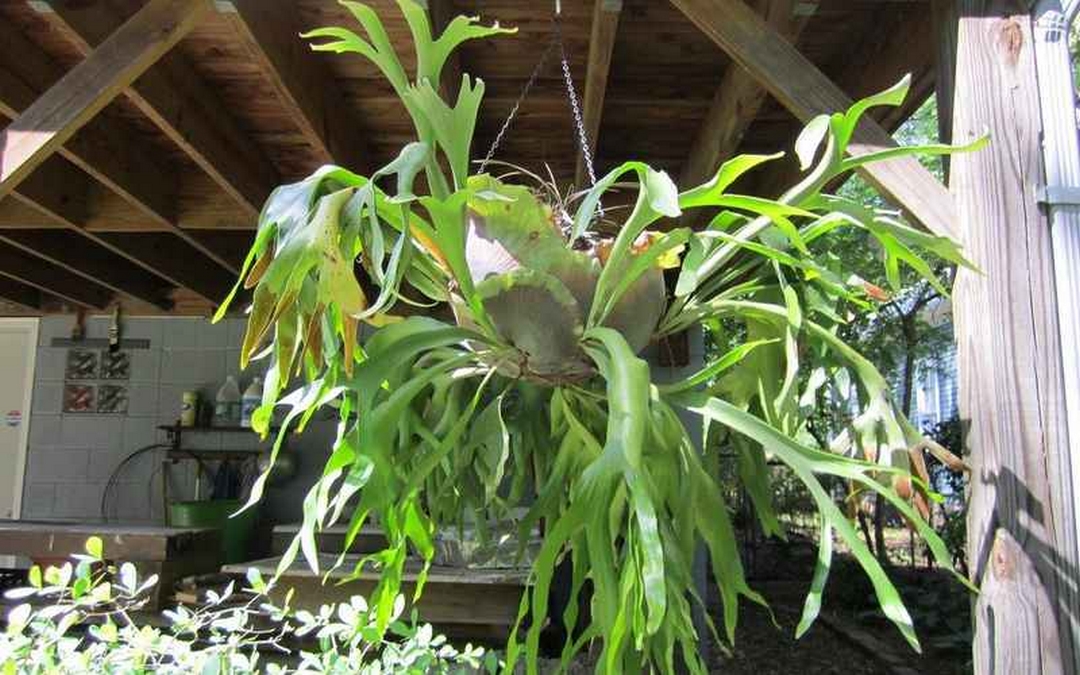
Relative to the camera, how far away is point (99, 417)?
5.36 meters

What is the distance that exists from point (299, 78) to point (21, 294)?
12.2ft

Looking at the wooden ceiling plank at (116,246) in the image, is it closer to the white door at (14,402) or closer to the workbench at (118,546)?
the workbench at (118,546)

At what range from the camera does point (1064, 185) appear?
150 centimetres

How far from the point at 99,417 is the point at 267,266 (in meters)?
4.94

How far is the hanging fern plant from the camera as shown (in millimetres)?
1004

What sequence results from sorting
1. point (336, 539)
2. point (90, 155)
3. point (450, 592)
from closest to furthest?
1. point (90, 155)
2. point (450, 592)
3. point (336, 539)

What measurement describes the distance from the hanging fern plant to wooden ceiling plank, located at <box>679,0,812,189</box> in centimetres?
96

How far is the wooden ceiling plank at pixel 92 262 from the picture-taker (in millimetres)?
4078

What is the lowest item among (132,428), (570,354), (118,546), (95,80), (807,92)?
(118,546)

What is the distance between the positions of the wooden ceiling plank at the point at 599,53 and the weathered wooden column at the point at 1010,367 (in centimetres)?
71

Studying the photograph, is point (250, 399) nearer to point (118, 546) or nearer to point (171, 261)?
point (171, 261)

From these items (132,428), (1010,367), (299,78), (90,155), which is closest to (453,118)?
(1010,367)

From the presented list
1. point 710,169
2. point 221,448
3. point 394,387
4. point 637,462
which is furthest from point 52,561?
point 637,462

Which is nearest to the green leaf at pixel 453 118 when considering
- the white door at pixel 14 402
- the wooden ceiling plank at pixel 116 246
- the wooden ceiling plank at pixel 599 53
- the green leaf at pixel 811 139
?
the green leaf at pixel 811 139
